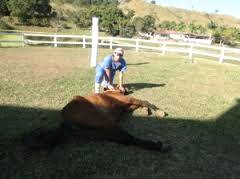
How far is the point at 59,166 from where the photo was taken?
14.5 ft

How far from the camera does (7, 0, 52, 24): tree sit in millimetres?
62281

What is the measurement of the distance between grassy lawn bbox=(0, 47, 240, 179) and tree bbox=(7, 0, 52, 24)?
54877mm

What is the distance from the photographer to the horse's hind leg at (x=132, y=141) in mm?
5016

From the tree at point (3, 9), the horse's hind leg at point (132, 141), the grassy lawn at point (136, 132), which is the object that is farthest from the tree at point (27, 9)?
the horse's hind leg at point (132, 141)

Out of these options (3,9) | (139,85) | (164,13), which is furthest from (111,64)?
(164,13)

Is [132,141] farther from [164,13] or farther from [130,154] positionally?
[164,13]

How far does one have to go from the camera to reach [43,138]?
16.1 feet

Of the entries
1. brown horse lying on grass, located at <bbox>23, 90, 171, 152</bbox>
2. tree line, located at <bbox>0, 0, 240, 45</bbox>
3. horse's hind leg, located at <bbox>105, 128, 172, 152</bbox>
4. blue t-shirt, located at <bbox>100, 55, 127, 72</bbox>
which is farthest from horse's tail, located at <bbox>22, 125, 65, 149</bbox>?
tree line, located at <bbox>0, 0, 240, 45</bbox>

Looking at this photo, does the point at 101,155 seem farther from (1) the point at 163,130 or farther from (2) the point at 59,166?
(1) the point at 163,130

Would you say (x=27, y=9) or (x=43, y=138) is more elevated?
(x=27, y=9)

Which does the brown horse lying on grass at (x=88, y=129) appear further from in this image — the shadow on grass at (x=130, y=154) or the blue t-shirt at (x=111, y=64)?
the blue t-shirt at (x=111, y=64)

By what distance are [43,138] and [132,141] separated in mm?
1266

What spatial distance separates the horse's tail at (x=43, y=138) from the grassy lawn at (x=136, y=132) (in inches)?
3.8

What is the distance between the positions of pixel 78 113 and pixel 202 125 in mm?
2473
